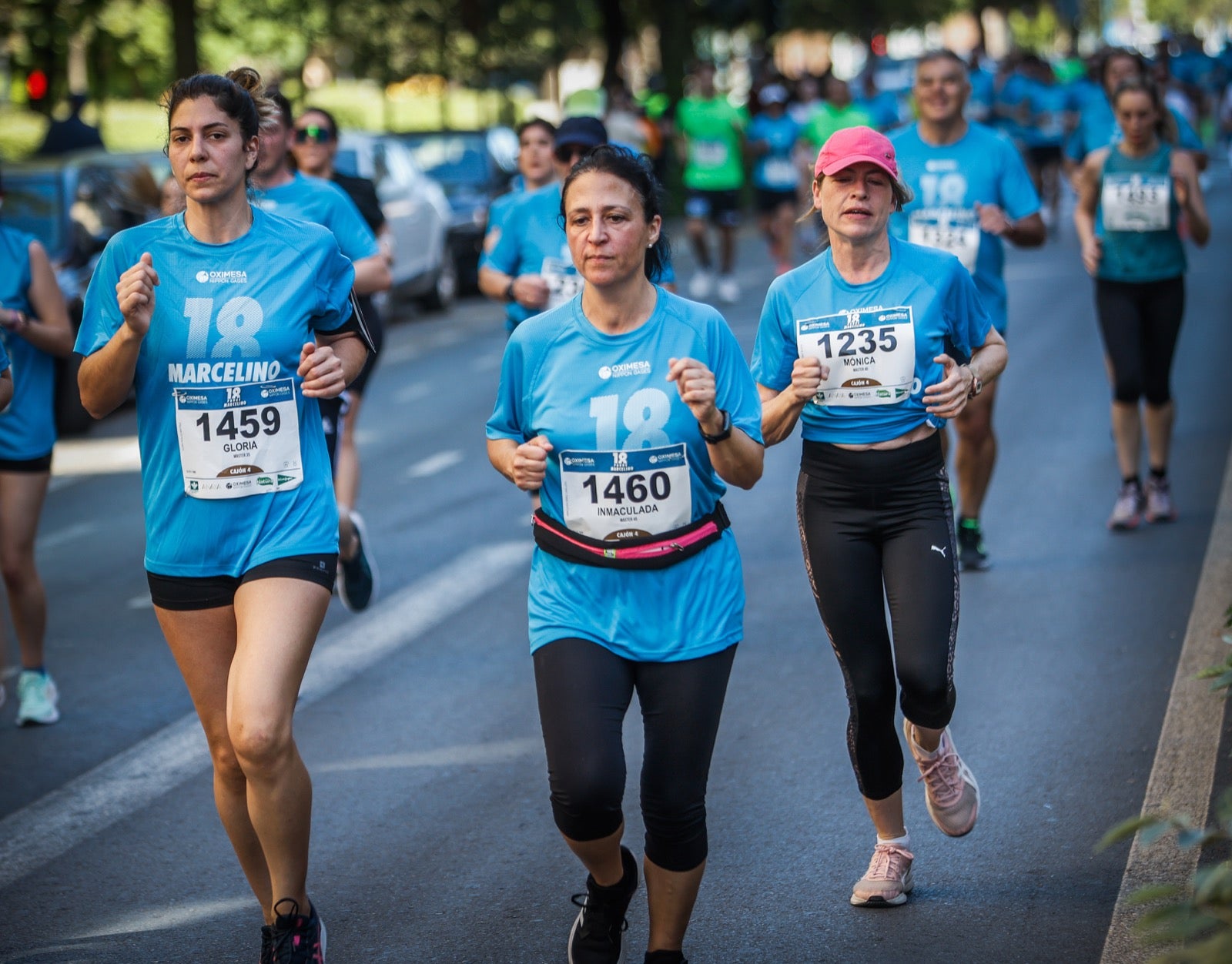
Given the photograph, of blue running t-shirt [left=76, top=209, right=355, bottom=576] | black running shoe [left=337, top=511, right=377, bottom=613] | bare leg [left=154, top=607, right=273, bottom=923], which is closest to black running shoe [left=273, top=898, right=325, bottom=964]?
bare leg [left=154, top=607, right=273, bottom=923]

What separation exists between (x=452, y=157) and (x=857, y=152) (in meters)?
17.1

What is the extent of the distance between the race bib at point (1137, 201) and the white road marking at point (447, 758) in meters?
4.27

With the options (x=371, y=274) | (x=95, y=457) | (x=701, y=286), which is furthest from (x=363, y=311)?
(x=701, y=286)

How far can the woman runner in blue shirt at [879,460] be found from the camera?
455cm

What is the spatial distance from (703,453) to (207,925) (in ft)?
6.38

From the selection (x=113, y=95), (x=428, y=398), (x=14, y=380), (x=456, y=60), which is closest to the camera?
(x=14, y=380)

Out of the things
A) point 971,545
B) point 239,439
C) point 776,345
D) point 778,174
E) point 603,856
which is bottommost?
point 971,545

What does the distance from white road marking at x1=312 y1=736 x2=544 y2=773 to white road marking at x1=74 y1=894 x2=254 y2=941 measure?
107cm

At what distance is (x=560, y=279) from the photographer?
25.7ft

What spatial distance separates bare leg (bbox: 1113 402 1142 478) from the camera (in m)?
8.65

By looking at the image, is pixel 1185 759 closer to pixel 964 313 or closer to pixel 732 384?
pixel 964 313

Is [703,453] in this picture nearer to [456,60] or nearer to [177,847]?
[177,847]

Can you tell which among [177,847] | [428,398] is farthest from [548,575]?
[428,398]

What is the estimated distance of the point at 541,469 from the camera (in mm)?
3928
